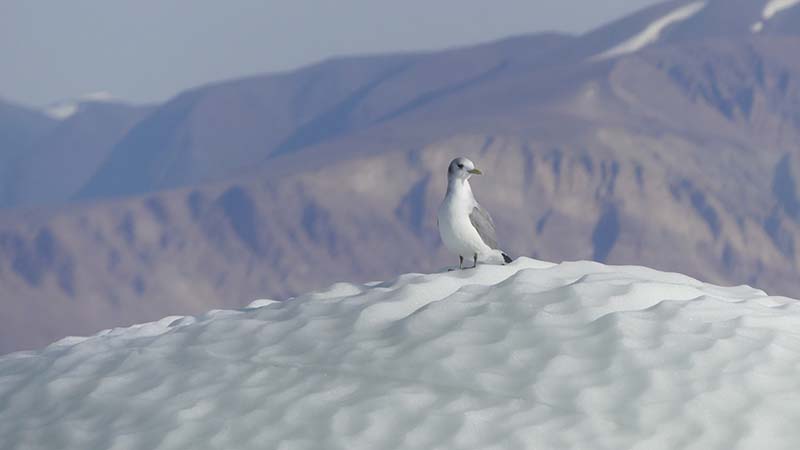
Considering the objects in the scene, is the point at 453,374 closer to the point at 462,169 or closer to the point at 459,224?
the point at 459,224

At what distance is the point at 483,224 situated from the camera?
45.6 ft

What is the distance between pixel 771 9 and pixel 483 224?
174m

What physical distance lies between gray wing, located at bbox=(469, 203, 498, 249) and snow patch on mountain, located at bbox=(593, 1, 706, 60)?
161m

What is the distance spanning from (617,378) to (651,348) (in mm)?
622

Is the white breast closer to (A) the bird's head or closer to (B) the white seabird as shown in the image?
(B) the white seabird

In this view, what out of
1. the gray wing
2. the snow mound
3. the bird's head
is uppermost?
the bird's head

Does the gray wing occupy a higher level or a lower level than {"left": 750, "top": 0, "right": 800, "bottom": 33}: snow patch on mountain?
lower

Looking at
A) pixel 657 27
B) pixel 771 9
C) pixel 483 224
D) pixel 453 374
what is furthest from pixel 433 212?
pixel 453 374

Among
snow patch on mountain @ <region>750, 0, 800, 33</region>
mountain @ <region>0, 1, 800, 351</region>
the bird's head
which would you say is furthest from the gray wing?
snow patch on mountain @ <region>750, 0, 800, 33</region>

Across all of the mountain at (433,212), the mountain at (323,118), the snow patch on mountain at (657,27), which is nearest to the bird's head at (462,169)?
the mountain at (433,212)

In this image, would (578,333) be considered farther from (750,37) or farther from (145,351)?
(750,37)

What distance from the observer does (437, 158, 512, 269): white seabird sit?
13.7 m

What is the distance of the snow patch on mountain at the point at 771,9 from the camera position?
175212 millimetres

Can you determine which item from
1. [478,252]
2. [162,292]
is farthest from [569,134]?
[478,252]
